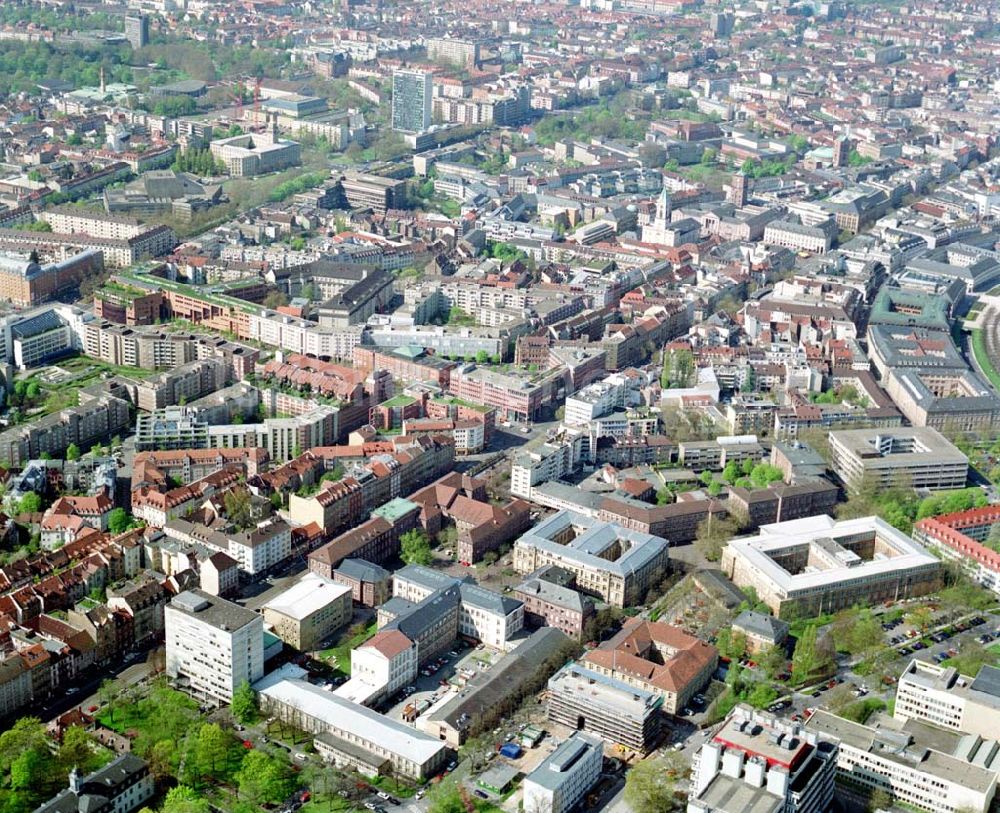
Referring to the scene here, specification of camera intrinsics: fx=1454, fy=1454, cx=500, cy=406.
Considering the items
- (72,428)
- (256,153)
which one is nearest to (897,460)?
(72,428)

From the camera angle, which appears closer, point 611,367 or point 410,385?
point 410,385

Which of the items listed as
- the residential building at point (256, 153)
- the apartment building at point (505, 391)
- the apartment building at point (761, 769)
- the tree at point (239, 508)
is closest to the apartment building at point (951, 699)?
the apartment building at point (761, 769)

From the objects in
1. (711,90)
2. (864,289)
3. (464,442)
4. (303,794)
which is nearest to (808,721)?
(303,794)

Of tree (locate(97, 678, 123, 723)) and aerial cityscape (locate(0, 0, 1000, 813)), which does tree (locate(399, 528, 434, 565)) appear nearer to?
aerial cityscape (locate(0, 0, 1000, 813))

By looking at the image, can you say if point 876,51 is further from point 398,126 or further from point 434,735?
point 434,735

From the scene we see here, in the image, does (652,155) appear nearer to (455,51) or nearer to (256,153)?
(256,153)

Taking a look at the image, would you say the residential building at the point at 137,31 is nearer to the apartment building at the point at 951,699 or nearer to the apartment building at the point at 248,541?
the apartment building at the point at 248,541

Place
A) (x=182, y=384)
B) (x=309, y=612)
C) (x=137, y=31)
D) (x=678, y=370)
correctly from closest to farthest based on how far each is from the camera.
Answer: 1. (x=309, y=612)
2. (x=182, y=384)
3. (x=678, y=370)
4. (x=137, y=31)
